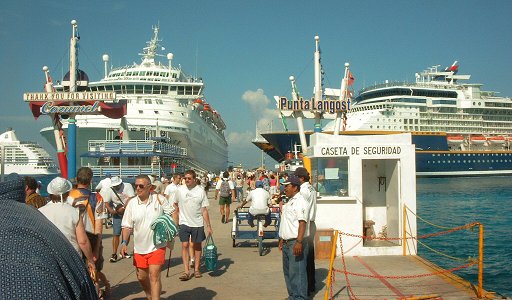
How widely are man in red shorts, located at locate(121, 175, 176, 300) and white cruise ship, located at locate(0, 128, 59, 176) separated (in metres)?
55.3

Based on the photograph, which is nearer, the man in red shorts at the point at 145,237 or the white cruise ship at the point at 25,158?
the man in red shorts at the point at 145,237

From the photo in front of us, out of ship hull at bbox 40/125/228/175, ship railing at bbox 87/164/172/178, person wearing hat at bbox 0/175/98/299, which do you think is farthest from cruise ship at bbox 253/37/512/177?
person wearing hat at bbox 0/175/98/299

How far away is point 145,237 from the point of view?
5297mm

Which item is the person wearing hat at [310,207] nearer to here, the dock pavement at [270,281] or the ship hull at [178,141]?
the dock pavement at [270,281]

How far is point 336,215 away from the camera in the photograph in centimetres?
890

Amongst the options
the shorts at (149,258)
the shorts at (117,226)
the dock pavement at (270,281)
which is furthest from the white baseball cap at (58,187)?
the shorts at (117,226)

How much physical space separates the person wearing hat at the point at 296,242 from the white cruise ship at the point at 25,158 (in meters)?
55.8

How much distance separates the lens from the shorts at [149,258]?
17.3ft

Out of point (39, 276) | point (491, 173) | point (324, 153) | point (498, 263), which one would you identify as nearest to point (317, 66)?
point (498, 263)

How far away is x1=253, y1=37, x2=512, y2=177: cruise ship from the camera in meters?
64.0

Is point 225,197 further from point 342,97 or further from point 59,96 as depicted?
point 342,97

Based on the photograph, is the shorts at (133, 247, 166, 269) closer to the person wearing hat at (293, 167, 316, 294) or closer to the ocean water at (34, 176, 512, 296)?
the person wearing hat at (293, 167, 316, 294)

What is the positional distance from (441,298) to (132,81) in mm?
39966

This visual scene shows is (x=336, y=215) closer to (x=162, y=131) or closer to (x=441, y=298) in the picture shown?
(x=441, y=298)
